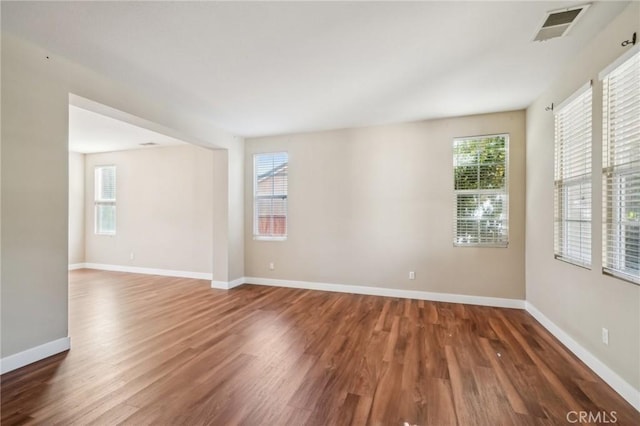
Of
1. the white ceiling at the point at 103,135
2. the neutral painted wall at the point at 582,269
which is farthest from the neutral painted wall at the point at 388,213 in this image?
the white ceiling at the point at 103,135

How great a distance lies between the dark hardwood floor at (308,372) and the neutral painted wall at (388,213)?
26.3 inches

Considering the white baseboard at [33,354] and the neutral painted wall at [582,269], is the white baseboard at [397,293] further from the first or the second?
Answer: the white baseboard at [33,354]

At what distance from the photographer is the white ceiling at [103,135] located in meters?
4.36

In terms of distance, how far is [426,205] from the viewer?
14.3ft

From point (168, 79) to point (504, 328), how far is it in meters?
4.65

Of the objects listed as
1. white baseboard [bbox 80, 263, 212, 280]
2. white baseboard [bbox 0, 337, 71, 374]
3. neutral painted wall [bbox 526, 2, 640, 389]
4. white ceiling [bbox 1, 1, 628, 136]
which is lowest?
white baseboard [bbox 80, 263, 212, 280]

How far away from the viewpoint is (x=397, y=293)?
4516mm

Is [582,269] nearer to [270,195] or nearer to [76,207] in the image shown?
[270,195]

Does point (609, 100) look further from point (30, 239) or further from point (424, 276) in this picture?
point (30, 239)

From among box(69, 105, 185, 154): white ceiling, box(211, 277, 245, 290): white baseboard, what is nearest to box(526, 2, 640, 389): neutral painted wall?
box(211, 277, 245, 290): white baseboard

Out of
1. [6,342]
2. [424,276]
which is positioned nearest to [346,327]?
[424,276]

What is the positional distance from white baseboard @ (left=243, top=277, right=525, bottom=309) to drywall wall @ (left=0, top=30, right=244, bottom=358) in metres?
3.04

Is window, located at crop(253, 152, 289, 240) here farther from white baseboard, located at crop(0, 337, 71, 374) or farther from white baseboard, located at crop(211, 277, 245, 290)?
white baseboard, located at crop(0, 337, 71, 374)

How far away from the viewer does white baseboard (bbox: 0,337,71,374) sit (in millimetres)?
2281
